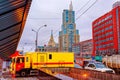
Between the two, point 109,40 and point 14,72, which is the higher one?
point 109,40

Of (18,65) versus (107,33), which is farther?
(107,33)

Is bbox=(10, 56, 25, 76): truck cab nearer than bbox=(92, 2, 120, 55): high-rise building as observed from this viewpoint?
Yes

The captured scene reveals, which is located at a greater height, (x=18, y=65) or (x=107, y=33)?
(x=107, y=33)

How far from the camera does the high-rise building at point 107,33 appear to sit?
10212 cm

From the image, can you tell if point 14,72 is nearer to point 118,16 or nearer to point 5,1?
point 5,1

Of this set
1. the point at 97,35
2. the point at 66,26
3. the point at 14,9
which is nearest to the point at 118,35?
the point at 97,35

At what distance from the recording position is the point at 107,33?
11350 cm

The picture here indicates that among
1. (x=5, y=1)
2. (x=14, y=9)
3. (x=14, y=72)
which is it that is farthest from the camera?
(x=14, y=72)

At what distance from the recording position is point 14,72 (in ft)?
106

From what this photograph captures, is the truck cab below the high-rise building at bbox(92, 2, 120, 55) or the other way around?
below

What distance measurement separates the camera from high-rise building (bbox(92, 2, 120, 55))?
335 feet

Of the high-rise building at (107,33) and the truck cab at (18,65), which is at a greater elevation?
the high-rise building at (107,33)

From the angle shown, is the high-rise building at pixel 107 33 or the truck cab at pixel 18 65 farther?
the high-rise building at pixel 107 33

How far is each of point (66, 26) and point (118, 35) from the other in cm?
5944
